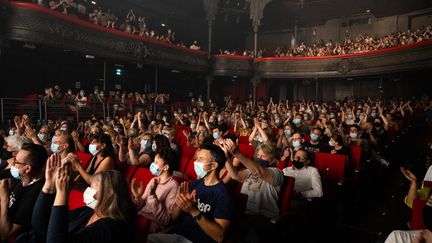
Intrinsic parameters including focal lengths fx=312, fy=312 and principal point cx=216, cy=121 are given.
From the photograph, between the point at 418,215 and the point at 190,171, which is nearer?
the point at 418,215

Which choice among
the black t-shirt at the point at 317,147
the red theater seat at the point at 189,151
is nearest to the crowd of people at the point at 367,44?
the black t-shirt at the point at 317,147

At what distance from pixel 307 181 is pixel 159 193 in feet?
5.93

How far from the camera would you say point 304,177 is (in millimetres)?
3719

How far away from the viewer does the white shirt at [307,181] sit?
3.55 metres

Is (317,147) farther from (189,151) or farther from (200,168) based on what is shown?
(200,168)

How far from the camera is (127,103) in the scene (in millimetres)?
11648

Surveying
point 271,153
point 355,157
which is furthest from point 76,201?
point 355,157

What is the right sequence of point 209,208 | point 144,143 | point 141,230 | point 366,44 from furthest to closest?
point 366,44
point 144,143
point 209,208
point 141,230

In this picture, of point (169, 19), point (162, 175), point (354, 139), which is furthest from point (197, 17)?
point (162, 175)

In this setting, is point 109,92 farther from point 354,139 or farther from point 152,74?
point 354,139

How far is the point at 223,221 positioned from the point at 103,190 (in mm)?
888

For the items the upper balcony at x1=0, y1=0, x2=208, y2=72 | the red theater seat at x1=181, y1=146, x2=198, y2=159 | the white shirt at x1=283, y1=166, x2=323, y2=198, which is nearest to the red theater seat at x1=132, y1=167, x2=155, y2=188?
the white shirt at x1=283, y1=166, x2=323, y2=198

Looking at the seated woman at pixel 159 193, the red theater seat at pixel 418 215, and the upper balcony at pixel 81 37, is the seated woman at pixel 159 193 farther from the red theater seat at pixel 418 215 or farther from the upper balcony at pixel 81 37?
the upper balcony at pixel 81 37

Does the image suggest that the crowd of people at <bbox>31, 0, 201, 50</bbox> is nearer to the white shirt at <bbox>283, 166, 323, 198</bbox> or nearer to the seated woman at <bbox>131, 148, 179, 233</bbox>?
the seated woman at <bbox>131, 148, 179, 233</bbox>
